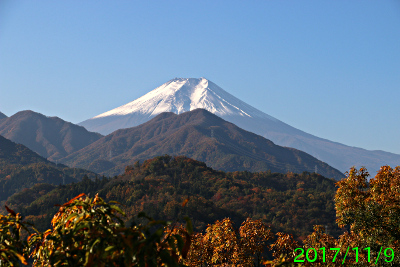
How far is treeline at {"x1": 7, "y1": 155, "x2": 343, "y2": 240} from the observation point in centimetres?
9319

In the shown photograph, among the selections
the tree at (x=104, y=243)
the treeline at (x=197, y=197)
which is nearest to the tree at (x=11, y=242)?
the tree at (x=104, y=243)

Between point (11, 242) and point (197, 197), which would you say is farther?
point (197, 197)

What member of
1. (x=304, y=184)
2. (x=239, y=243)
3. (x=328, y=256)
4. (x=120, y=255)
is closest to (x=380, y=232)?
(x=328, y=256)

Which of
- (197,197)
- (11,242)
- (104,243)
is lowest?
(197,197)

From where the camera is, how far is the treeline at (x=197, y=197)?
93.2 meters

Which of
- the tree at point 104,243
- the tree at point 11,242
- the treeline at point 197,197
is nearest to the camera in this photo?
the tree at point 104,243

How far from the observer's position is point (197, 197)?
102 m

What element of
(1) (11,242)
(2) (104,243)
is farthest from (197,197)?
(2) (104,243)

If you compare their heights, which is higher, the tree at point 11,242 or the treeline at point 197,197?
the tree at point 11,242

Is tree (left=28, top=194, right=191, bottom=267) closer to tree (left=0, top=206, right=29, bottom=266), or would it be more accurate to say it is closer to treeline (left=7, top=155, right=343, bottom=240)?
tree (left=0, top=206, right=29, bottom=266)

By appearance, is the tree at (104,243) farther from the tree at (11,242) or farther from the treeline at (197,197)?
the treeline at (197,197)

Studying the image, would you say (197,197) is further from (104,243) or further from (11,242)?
(104,243)

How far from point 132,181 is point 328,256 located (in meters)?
102

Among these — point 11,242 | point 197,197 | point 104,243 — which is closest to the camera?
point 104,243
